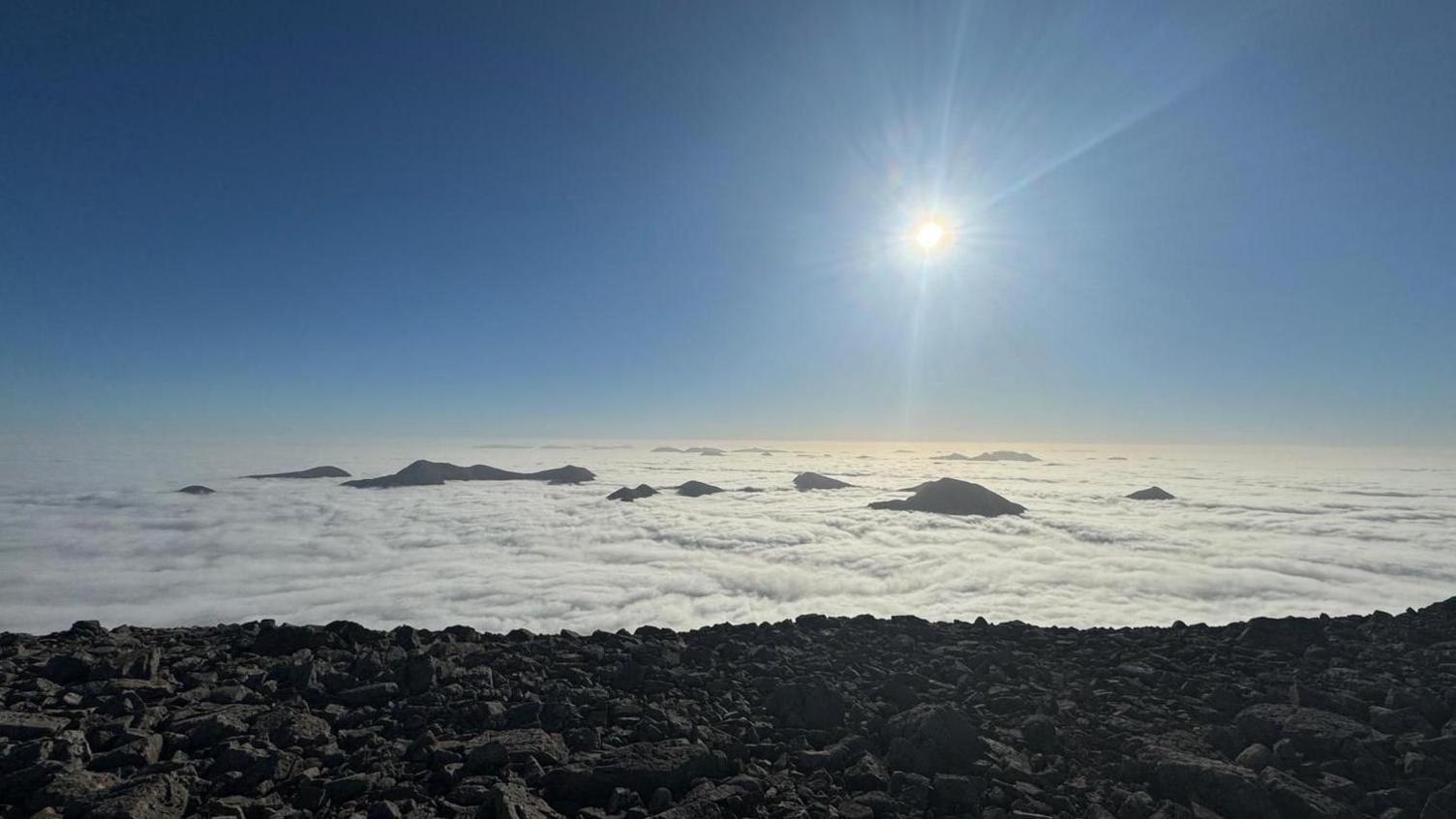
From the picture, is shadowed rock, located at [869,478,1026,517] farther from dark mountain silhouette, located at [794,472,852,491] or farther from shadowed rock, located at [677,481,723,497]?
shadowed rock, located at [677,481,723,497]

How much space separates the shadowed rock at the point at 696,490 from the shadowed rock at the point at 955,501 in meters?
22.6

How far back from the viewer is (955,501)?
5766 centimetres

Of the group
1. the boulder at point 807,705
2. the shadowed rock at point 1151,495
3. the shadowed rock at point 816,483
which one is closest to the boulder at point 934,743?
the boulder at point 807,705

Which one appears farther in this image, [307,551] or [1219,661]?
[307,551]

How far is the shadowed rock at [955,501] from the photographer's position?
56.4 meters

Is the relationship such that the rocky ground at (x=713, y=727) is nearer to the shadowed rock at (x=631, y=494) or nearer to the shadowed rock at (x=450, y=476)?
the shadowed rock at (x=631, y=494)

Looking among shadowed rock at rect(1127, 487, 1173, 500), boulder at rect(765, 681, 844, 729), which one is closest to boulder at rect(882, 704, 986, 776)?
boulder at rect(765, 681, 844, 729)

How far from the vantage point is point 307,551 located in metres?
34.2

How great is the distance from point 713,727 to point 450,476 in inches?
4005

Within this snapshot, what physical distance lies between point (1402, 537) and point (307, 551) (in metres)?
74.1

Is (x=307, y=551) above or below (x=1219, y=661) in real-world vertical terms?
below

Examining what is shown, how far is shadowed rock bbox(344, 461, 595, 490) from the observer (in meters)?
87.8

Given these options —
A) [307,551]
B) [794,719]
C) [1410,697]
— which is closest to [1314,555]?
[1410,697]

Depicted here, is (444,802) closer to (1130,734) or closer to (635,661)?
(635,661)
